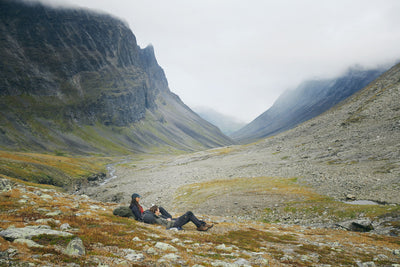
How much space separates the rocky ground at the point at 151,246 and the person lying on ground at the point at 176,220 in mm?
1040

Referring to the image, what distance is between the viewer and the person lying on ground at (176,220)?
1770 cm

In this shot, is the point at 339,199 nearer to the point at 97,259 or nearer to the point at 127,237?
the point at 127,237

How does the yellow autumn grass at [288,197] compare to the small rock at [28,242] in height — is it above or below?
below

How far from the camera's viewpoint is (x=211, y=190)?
156ft

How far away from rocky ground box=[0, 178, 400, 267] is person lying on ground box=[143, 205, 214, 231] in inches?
40.9

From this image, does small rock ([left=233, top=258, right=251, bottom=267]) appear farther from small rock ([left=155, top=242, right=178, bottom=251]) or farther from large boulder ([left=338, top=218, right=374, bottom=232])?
large boulder ([left=338, top=218, right=374, bottom=232])

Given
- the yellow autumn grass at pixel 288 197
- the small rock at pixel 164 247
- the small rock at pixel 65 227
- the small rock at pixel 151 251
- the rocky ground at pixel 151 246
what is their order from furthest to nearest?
the yellow autumn grass at pixel 288 197 < the small rock at pixel 65 227 < the small rock at pixel 164 247 < the small rock at pixel 151 251 < the rocky ground at pixel 151 246

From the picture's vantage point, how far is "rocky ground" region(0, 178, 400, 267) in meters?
8.52

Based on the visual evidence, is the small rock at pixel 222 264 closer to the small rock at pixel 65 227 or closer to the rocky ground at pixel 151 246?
the rocky ground at pixel 151 246

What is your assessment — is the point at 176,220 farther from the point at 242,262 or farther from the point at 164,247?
the point at 242,262

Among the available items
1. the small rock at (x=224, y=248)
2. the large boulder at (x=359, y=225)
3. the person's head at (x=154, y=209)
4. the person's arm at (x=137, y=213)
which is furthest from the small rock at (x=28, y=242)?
the large boulder at (x=359, y=225)

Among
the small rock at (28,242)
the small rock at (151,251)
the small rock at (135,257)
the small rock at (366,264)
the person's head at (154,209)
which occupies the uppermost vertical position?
the small rock at (28,242)

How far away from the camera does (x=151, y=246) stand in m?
11.5

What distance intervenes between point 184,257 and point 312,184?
37.0 m
